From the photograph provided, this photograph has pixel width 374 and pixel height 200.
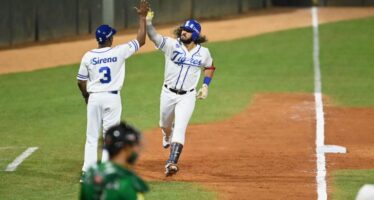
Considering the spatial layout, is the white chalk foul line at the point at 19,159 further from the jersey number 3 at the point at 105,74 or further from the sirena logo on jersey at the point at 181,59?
the sirena logo on jersey at the point at 181,59

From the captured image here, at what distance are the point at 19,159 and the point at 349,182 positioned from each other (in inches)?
186

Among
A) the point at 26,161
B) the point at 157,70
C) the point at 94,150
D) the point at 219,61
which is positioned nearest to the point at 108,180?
the point at 94,150

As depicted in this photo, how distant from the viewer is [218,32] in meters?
29.8

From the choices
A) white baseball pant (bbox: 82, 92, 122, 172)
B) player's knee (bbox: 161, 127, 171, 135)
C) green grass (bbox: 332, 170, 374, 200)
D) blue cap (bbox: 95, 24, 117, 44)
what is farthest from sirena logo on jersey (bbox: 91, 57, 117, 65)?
green grass (bbox: 332, 170, 374, 200)

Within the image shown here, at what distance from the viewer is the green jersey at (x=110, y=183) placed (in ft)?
21.0

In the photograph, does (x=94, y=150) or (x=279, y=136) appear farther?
(x=279, y=136)

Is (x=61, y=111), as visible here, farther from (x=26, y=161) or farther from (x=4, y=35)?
(x=4, y=35)


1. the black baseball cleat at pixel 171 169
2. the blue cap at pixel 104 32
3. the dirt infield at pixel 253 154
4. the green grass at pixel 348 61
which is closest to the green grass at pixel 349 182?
the dirt infield at pixel 253 154

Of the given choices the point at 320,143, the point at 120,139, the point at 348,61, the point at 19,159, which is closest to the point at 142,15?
the point at 19,159

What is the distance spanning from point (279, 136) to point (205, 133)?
126 cm

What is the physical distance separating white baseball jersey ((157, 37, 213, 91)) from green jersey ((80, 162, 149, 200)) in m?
6.50

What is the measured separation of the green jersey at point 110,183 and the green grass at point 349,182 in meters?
5.78

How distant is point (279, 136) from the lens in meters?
16.3

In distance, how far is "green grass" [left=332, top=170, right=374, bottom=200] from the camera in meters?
12.0
